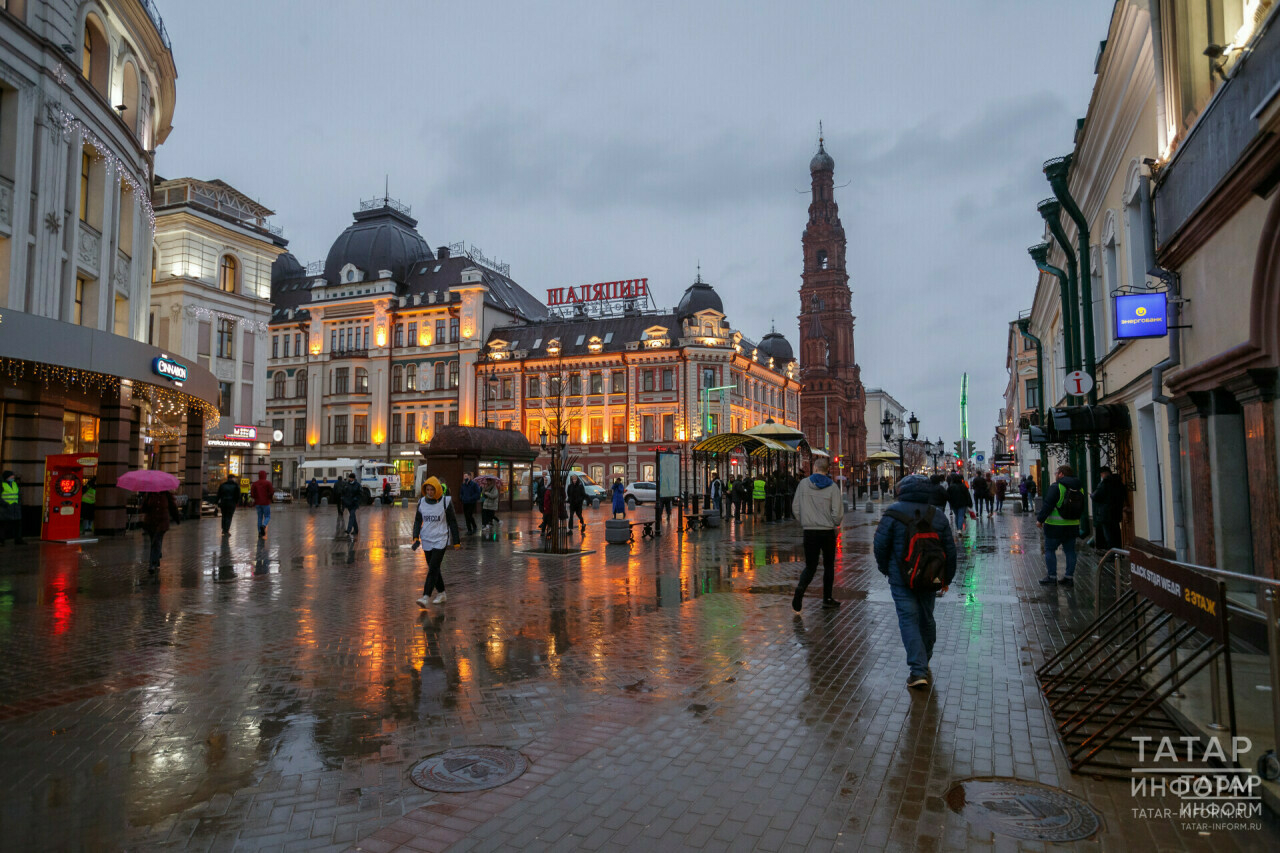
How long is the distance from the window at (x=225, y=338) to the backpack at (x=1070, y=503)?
42025 mm

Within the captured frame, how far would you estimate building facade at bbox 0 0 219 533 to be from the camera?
17703mm

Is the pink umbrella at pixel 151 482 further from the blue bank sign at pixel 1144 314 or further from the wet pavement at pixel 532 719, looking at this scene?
the blue bank sign at pixel 1144 314

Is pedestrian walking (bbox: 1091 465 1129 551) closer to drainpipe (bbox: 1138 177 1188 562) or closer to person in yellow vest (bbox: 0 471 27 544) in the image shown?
drainpipe (bbox: 1138 177 1188 562)

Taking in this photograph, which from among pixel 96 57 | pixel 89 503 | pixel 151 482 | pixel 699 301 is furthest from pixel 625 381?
pixel 151 482

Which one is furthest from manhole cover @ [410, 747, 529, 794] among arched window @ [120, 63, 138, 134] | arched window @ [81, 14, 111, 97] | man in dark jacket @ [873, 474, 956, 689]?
arched window @ [120, 63, 138, 134]

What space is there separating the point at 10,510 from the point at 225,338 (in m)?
25.3

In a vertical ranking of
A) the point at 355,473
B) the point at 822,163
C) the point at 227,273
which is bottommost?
the point at 355,473

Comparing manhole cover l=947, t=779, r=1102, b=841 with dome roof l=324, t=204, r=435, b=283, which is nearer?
manhole cover l=947, t=779, r=1102, b=841

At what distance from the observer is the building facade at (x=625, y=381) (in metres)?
60.9

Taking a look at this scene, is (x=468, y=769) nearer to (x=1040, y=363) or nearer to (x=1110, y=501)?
(x=1110, y=501)

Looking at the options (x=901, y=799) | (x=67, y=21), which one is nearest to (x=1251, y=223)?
(x=901, y=799)

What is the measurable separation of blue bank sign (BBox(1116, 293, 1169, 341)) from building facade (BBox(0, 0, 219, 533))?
19.8 m

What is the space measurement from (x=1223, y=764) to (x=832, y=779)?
7.13 ft

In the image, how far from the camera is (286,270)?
78.3 m
